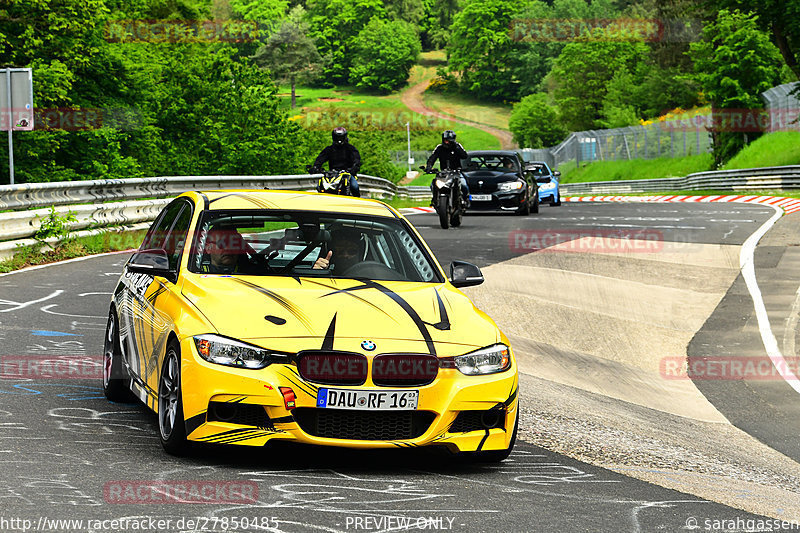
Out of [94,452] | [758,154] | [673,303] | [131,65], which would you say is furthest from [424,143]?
[94,452]

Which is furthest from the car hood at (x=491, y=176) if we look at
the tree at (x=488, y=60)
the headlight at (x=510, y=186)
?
the tree at (x=488, y=60)

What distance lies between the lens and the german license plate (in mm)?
6203

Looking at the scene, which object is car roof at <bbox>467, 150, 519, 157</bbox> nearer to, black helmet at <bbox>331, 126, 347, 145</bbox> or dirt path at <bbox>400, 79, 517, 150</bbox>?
black helmet at <bbox>331, 126, 347, 145</bbox>

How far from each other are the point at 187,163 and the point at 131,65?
191 inches

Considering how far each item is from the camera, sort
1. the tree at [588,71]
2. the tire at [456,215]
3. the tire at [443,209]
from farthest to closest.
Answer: the tree at [588,71] < the tire at [456,215] < the tire at [443,209]

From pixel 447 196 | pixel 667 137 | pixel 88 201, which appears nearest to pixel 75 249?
pixel 88 201

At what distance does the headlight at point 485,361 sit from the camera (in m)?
6.52

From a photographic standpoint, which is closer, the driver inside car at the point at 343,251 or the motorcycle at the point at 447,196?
the driver inside car at the point at 343,251

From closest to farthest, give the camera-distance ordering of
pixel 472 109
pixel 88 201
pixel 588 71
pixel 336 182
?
pixel 88 201 → pixel 336 182 → pixel 588 71 → pixel 472 109

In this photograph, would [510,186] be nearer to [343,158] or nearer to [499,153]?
[499,153]

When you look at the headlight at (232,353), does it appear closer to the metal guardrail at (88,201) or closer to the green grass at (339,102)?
the metal guardrail at (88,201)

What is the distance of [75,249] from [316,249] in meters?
12.0

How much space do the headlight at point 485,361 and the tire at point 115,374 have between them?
2.58 metres

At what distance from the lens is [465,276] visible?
7785 mm
